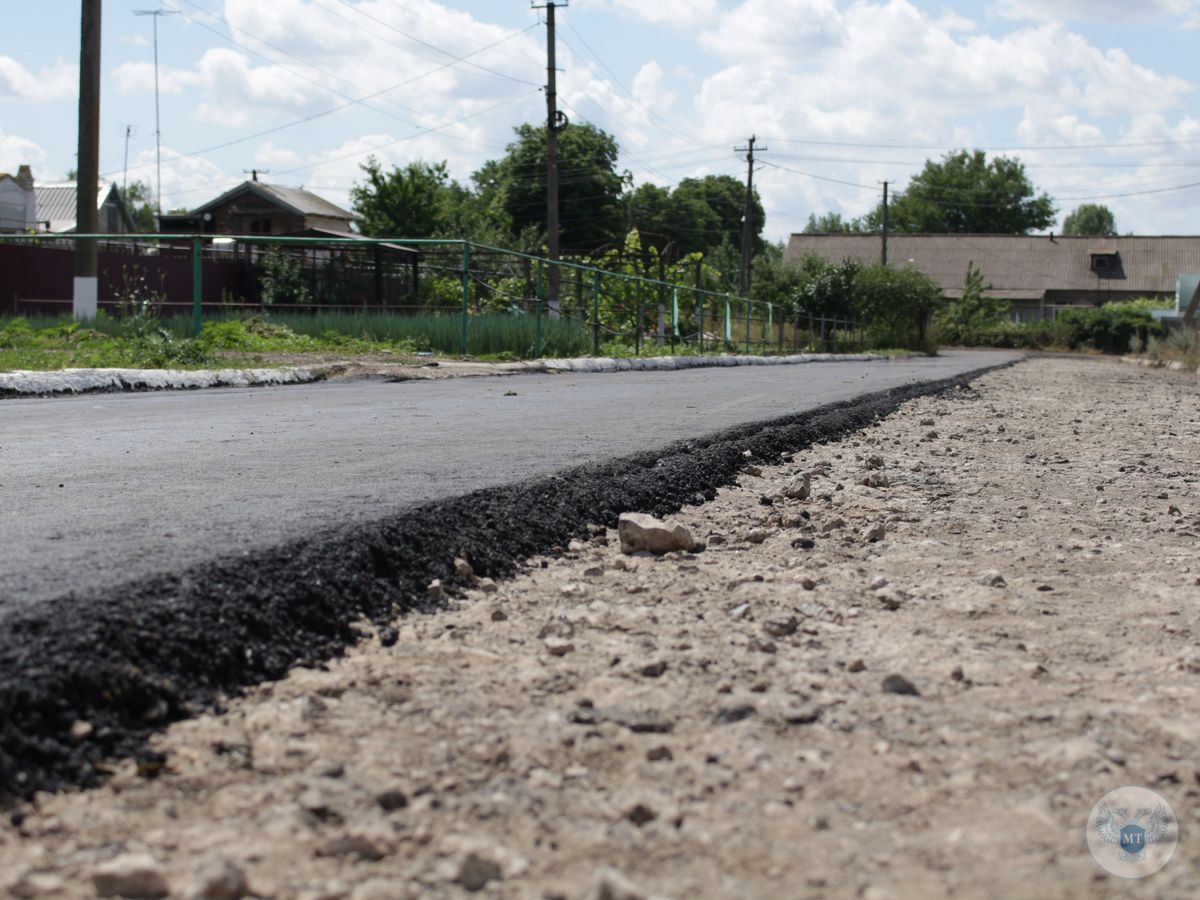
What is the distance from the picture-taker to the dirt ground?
198cm

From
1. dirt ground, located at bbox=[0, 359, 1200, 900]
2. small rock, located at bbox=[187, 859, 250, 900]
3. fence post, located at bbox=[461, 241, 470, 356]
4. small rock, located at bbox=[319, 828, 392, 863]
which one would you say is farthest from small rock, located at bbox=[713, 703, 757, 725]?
fence post, located at bbox=[461, 241, 470, 356]

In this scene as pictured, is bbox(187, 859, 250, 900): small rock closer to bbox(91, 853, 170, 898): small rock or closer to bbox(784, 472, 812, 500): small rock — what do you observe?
bbox(91, 853, 170, 898): small rock

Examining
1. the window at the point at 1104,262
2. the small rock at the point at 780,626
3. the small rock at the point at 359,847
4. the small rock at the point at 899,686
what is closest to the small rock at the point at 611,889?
the small rock at the point at 359,847

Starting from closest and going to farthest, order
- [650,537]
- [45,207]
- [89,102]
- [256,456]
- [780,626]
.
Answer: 1. [780,626]
2. [650,537]
3. [256,456]
4. [89,102]
5. [45,207]

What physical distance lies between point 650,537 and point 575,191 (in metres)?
69.3

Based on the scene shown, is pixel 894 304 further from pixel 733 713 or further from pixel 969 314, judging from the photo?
pixel 733 713

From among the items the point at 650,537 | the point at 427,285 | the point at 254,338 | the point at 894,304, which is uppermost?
the point at 894,304

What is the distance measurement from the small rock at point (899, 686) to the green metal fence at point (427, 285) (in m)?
12.6

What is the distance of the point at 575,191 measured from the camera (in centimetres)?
7194

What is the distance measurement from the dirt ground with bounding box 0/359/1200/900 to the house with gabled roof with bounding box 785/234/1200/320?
79.1 m

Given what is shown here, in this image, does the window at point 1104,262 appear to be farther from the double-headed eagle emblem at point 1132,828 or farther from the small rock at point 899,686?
the double-headed eagle emblem at point 1132,828

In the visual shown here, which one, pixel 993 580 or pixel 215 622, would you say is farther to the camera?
pixel 993 580

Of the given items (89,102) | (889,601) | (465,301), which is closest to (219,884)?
(889,601)

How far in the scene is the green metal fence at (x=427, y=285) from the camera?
1758 cm
